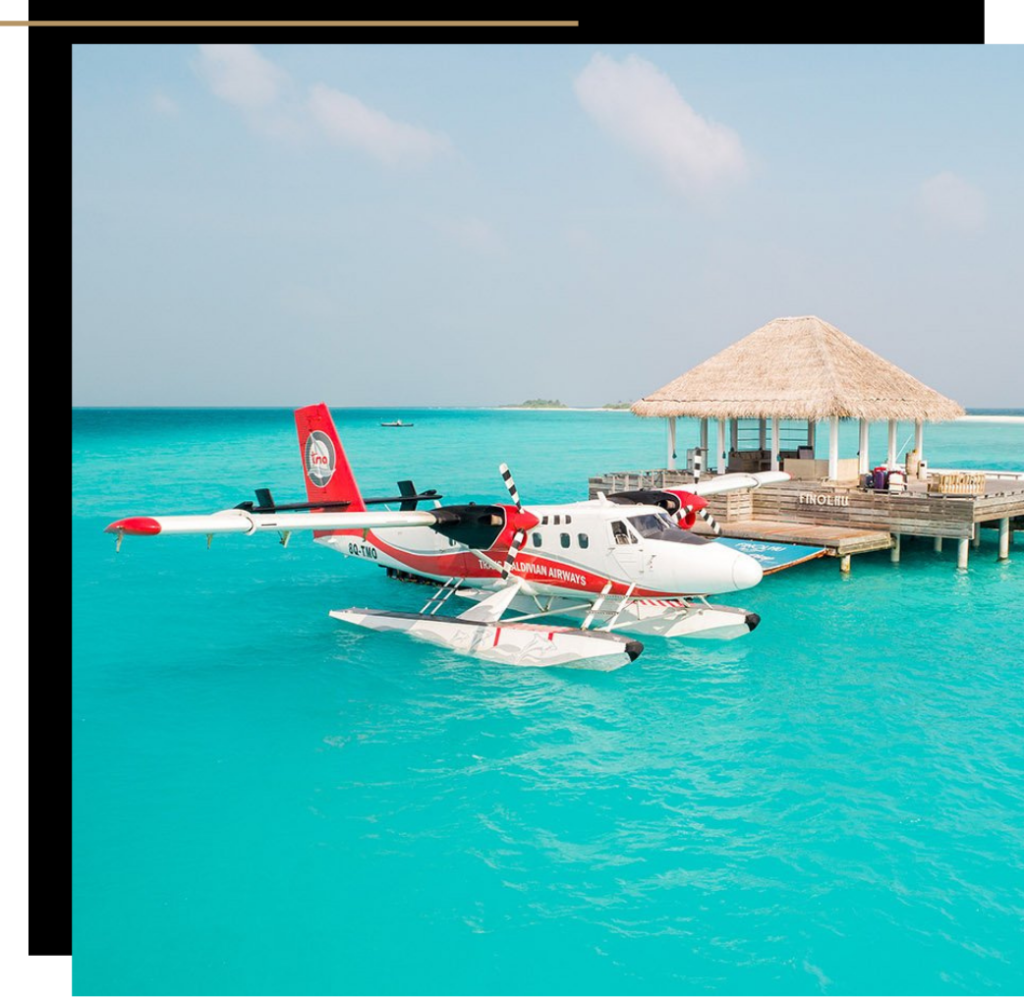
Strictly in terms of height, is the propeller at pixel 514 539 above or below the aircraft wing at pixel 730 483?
below

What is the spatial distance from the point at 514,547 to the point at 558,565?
3.99 ft

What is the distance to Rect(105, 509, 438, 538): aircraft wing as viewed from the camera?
43.5 ft

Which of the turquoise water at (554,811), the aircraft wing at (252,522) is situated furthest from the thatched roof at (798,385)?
the aircraft wing at (252,522)

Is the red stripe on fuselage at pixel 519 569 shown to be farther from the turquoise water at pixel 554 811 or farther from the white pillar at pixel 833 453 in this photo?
the white pillar at pixel 833 453

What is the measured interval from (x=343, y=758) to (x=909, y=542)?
22.7 m

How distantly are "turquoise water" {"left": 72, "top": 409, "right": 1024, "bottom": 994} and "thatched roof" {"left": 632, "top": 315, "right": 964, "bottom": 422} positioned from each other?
796cm

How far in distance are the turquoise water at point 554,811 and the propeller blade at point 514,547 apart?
2059 mm

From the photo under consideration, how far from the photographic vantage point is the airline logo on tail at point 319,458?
20.4m

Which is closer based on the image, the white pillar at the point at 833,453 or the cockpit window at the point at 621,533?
the cockpit window at the point at 621,533

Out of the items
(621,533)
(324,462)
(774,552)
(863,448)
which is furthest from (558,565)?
(863,448)

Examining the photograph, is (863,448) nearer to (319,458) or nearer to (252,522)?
(319,458)

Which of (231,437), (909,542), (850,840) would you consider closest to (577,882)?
(850,840)

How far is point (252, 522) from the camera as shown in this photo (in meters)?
14.7
